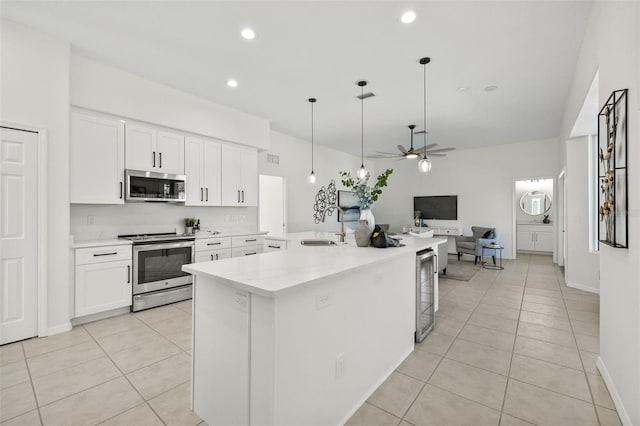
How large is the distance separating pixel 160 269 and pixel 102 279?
0.61m

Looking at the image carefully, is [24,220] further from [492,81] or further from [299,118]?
[492,81]

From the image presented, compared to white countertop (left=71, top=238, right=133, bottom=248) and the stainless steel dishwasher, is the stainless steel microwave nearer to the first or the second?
white countertop (left=71, top=238, right=133, bottom=248)

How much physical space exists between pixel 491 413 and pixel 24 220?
413cm

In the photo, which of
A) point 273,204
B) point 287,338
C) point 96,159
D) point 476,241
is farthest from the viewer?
point 476,241

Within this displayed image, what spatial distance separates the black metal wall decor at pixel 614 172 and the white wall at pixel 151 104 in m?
4.47

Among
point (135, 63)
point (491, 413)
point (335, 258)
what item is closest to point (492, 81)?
point (335, 258)

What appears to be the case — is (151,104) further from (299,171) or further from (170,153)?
(299,171)

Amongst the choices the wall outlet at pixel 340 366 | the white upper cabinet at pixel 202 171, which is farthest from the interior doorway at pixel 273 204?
the wall outlet at pixel 340 366

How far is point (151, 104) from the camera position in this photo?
3.84m

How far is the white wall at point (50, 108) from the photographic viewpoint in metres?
2.72

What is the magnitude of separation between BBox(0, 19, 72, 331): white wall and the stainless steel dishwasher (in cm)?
353

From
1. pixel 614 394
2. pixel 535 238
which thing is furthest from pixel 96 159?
pixel 535 238

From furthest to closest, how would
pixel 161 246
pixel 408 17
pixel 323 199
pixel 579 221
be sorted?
pixel 323 199
pixel 579 221
pixel 161 246
pixel 408 17

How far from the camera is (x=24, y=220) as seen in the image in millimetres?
2762
